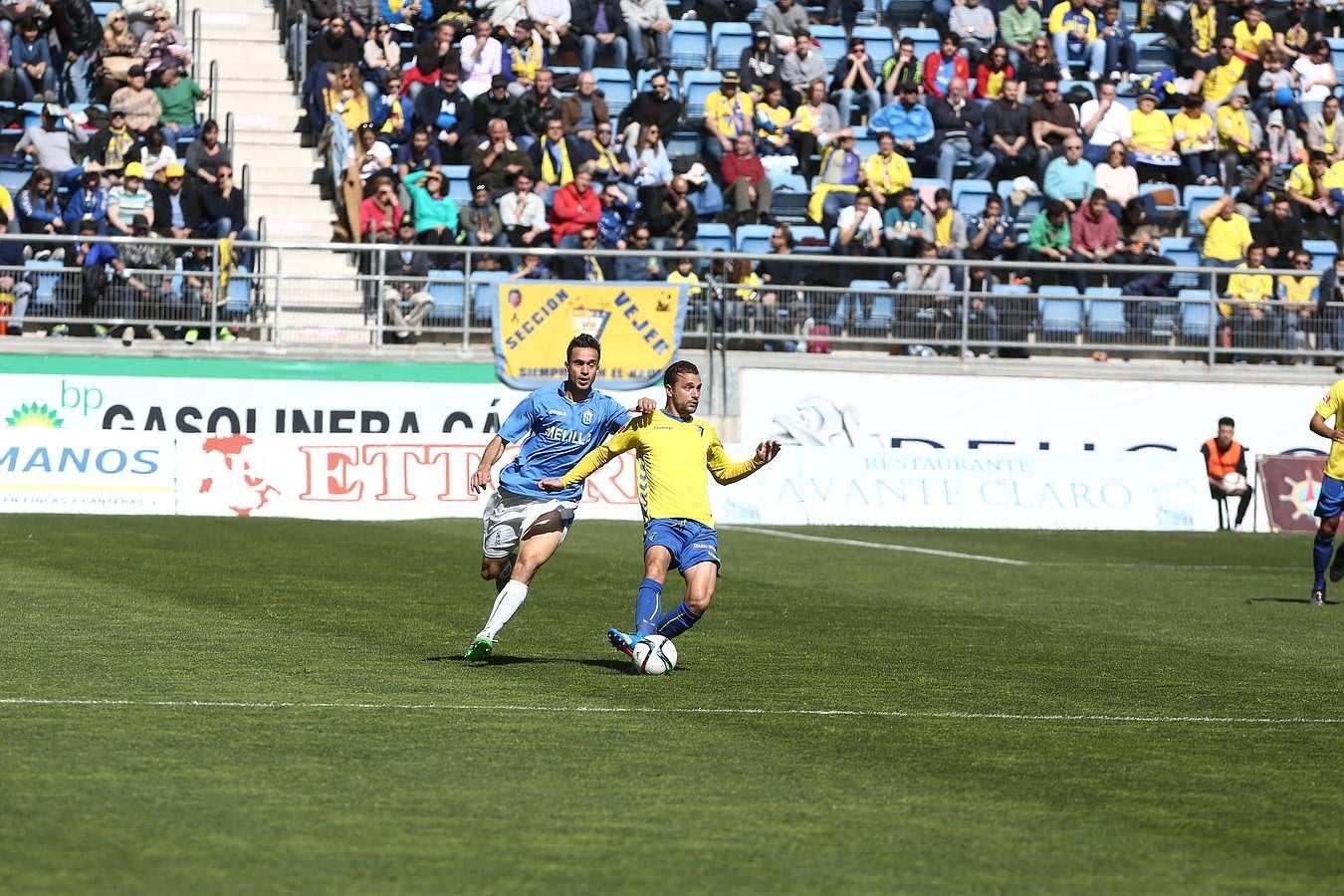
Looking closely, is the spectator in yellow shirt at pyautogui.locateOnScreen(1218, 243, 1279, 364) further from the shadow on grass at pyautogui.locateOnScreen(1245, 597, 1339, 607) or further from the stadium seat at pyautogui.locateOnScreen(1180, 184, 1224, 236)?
the shadow on grass at pyautogui.locateOnScreen(1245, 597, 1339, 607)

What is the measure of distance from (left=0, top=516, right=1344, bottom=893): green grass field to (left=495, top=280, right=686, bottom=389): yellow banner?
10.0 m

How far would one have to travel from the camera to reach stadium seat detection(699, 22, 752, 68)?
3288 cm

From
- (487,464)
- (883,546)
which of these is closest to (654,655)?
(487,464)

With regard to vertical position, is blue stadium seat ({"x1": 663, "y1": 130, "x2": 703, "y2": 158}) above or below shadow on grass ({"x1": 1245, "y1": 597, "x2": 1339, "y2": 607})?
above

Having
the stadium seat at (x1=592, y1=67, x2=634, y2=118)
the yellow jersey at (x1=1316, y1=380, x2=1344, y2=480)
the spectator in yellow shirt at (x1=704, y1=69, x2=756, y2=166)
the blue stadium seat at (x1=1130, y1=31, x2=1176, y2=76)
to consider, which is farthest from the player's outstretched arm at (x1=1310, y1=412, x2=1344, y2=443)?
the blue stadium seat at (x1=1130, y1=31, x2=1176, y2=76)

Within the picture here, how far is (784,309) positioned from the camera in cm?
2903

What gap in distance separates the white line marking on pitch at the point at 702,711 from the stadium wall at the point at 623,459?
16.2 m

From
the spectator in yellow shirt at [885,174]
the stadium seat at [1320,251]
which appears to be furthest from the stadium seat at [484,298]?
the stadium seat at [1320,251]

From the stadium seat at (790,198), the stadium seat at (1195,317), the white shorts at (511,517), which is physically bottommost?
the white shorts at (511,517)

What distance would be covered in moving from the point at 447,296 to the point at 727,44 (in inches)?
280

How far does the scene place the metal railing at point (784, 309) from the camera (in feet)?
90.9

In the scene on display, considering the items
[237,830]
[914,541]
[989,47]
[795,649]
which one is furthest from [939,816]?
[989,47]

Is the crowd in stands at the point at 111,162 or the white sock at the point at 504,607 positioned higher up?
the crowd in stands at the point at 111,162

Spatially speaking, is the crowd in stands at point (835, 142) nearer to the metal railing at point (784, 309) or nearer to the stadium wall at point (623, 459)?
the metal railing at point (784, 309)
